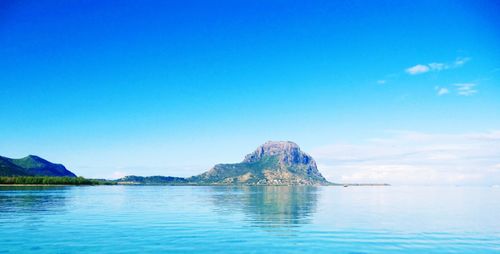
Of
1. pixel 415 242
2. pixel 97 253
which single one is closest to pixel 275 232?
pixel 415 242

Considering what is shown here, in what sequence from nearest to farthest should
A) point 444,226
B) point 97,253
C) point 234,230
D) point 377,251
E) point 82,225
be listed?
point 97,253 < point 377,251 < point 234,230 < point 82,225 < point 444,226

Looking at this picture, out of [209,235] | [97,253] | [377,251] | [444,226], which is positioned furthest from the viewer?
[444,226]

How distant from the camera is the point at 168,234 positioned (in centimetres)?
4688

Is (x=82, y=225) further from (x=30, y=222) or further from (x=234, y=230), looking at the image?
(x=234, y=230)

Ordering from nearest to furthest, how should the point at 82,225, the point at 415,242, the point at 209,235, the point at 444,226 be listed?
the point at 415,242 < the point at 209,235 < the point at 82,225 < the point at 444,226

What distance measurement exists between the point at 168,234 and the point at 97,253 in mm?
13019

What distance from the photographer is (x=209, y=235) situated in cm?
4628

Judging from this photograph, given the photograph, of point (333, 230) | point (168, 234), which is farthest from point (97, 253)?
point (333, 230)

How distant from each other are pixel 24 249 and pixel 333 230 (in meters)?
37.0

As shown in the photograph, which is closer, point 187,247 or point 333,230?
point 187,247

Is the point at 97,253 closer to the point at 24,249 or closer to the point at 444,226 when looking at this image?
the point at 24,249

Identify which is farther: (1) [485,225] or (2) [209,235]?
(1) [485,225]

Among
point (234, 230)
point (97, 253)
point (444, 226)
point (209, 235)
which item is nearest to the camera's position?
point (97, 253)

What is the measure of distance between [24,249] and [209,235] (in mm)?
19816
